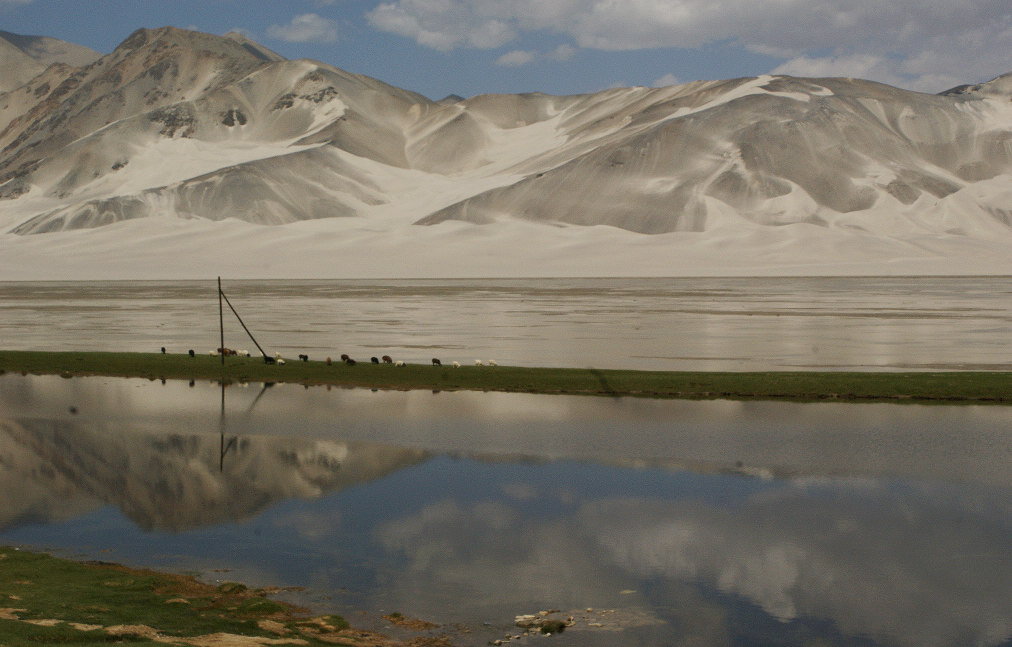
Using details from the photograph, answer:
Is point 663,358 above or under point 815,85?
under

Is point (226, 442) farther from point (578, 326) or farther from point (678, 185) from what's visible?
point (678, 185)

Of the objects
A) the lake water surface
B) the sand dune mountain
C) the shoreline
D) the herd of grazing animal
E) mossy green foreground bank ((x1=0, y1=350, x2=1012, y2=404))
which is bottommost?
the shoreline

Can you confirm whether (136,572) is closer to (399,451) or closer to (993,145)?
(399,451)

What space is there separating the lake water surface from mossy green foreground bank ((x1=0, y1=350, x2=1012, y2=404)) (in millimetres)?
2693

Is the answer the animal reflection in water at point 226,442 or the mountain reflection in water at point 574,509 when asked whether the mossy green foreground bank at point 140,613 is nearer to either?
the mountain reflection in water at point 574,509

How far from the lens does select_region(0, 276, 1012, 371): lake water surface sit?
3403 cm

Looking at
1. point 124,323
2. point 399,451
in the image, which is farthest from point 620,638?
point 124,323

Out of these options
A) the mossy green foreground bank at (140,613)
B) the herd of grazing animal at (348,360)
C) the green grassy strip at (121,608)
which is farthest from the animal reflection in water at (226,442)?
the mossy green foreground bank at (140,613)

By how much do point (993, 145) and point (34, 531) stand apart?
177757 millimetres

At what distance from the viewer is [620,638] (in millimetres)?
10641

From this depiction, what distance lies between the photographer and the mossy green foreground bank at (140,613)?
995 centimetres

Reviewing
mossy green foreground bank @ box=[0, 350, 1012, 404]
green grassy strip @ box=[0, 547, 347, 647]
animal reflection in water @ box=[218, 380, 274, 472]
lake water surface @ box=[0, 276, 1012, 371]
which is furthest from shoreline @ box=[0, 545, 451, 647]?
lake water surface @ box=[0, 276, 1012, 371]

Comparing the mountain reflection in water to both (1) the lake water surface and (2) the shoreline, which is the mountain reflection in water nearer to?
(2) the shoreline

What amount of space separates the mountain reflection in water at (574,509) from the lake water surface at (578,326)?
31.7ft
